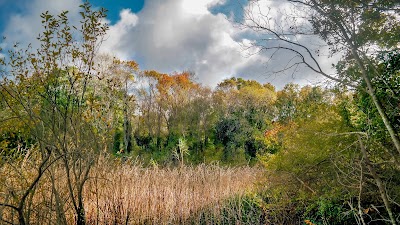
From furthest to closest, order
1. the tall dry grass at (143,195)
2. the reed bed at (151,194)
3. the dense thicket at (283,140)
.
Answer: the reed bed at (151,194), the tall dry grass at (143,195), the dense thicket at (283,140)

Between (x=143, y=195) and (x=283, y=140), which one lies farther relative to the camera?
(x=283, y=140)

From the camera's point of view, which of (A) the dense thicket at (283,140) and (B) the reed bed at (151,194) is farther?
(B) the reed bed at (151,194)

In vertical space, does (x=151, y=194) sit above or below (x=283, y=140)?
below

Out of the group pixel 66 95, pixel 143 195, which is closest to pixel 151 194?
pixel 143 195

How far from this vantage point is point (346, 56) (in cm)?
517

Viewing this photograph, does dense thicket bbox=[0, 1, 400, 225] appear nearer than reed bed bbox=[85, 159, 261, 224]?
Yes

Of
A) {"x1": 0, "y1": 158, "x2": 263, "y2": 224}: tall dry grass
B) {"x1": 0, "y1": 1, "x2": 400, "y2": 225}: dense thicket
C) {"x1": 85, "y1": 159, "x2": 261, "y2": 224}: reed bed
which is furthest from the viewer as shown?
{"x1": 85, "y1": 159, "x2": 261, "y2": 224}: reed bed

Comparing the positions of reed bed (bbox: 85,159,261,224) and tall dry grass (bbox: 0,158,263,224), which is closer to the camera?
tall dry grass (bbox: 0,158,263,224)

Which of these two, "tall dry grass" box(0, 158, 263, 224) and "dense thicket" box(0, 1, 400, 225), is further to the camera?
"tall dry grass" box(0, 158, 263, 224)

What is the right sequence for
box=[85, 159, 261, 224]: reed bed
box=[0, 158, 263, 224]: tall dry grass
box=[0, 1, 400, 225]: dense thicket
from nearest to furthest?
box=[0, 1, 400, 225]: dense thicket < box=[0, 158, 263, 224]: tall dry grass < box=[85, 159, 261, 224]: reed bed

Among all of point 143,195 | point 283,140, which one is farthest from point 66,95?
point 283,140

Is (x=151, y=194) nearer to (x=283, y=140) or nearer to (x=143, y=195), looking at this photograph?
(x=143, y=195)

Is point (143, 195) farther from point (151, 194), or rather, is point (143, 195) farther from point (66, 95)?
point (66, 95)

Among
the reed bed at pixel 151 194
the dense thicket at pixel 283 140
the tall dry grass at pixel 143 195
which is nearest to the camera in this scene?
the dense thicket at pixel 283 140
